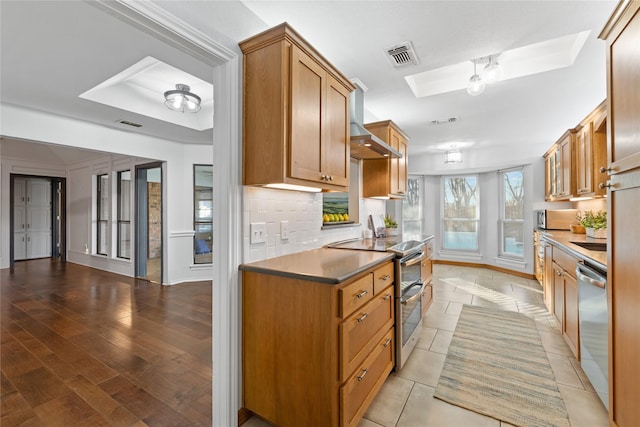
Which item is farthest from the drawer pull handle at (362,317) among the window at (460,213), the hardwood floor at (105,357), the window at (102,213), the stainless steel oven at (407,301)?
the window at (102,213)

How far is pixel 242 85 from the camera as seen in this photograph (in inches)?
70.3

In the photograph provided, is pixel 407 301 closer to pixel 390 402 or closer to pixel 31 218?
pixel 390 402

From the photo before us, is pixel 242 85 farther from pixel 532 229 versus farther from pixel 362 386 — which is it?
pixel 532 229

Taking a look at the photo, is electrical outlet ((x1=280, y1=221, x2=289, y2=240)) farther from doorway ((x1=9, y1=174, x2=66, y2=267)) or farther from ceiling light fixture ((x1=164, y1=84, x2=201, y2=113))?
doorway ((x1=9, y1=174, x2=66, y2=267))

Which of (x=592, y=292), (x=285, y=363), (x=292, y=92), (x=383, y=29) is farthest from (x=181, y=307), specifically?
(x=592, y=292)

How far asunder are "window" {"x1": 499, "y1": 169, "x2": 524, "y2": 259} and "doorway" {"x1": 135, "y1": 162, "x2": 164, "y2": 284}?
22.1 ft

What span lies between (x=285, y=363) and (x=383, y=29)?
2.27 m

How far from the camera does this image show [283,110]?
164cm

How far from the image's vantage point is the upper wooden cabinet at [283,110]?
1.65 metres

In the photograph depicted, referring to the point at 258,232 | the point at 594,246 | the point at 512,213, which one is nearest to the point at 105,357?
the point at 258,232

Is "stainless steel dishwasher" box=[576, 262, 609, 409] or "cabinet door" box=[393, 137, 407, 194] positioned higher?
"cabinet door" box=[393, 137, 407, 194]

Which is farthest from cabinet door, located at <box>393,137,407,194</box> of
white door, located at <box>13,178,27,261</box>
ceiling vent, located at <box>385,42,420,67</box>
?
white door, located at <box>13,178,27,261</box>

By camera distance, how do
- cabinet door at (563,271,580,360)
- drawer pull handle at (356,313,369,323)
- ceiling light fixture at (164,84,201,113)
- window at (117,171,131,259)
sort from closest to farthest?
drawer pull handle at (356,313,369,323) < cabinet door at (563,271,580,360) < ceiling light fixture at (164,84,201,113) < window at (117,171,131,259)

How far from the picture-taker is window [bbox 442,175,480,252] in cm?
659
